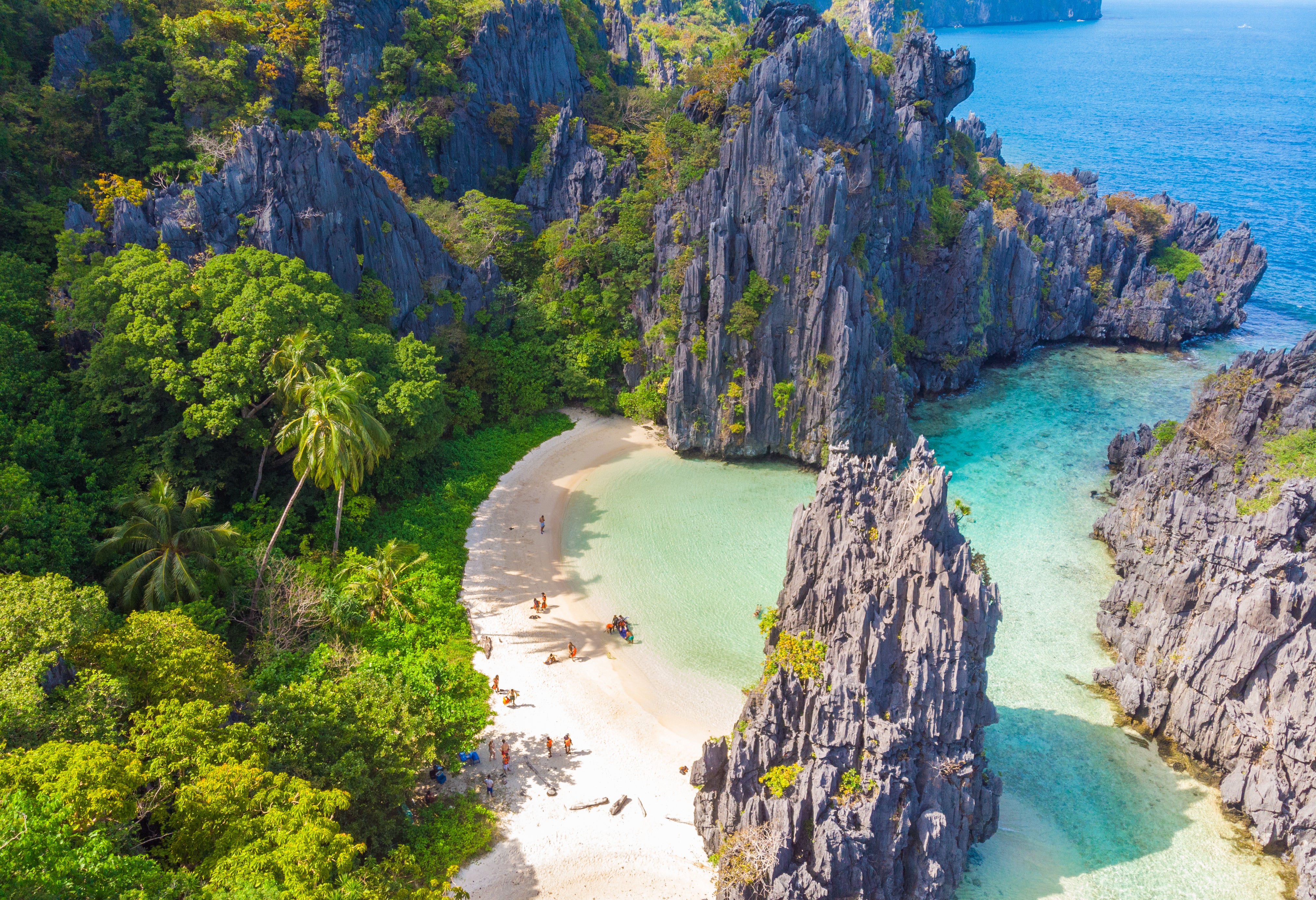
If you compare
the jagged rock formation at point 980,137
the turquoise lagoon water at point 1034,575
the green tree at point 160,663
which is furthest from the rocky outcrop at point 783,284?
the jagged rock formation at point 980,137

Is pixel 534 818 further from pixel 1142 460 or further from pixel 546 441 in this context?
pixel 1142 460

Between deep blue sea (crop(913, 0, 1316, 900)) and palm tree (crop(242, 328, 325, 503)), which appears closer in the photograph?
deep blue sea (crop(913, 0, 1316, 900))

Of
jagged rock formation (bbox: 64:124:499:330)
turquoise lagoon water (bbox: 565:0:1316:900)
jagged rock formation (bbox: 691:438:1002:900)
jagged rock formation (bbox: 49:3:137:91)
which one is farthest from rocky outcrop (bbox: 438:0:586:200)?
jagged rock formation (bbox: 691:438:1002:900)

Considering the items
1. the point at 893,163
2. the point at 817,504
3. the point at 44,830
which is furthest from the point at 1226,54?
the point at 44,830

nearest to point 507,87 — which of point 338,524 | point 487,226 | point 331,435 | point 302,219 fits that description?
point 487,226

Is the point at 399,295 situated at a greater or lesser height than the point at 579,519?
greater

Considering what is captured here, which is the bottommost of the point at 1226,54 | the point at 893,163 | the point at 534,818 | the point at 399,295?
the point at 534,818

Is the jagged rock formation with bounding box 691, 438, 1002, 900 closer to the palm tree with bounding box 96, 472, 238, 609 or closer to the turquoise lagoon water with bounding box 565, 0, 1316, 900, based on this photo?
the turquoise lagoon water with bounding box 565, 0, 1316, 900

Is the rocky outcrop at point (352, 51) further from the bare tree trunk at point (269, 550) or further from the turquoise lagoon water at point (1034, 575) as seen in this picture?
the bare tree trunk at point (269, 550)
